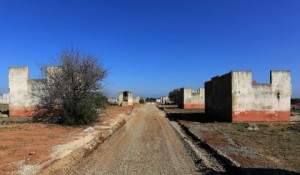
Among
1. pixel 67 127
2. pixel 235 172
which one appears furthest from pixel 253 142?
pixel 67 127

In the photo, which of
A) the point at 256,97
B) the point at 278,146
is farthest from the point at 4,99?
the point at 278,146

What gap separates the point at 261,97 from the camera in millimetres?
24438

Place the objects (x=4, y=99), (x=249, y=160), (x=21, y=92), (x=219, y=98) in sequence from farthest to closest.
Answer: (x=4, y=99) < (x=219, y=98) < (x=21, y=92) < (x=249, y=160)

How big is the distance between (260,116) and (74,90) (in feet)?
46.1

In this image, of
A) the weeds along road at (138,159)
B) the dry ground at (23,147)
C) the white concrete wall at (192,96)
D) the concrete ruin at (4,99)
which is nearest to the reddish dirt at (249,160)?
the weeds along road at (138,159)

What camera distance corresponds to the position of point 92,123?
867 inches

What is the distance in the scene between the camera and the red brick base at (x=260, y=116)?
24.2 meters

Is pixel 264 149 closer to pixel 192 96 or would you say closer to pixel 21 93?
pixel 21 93

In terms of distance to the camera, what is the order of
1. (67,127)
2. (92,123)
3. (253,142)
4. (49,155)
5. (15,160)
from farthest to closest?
(92,123) < (67,127) < (253,142) < (49,155) < (15,160)

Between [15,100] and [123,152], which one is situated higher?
[15,100]

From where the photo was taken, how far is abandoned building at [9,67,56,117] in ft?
90.3

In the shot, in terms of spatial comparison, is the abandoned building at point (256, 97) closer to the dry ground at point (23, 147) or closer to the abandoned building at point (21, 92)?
the dry ground at point (23, 147)

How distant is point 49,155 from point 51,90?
41.0 ft

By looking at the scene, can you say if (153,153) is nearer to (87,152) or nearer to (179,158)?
(179,158)
